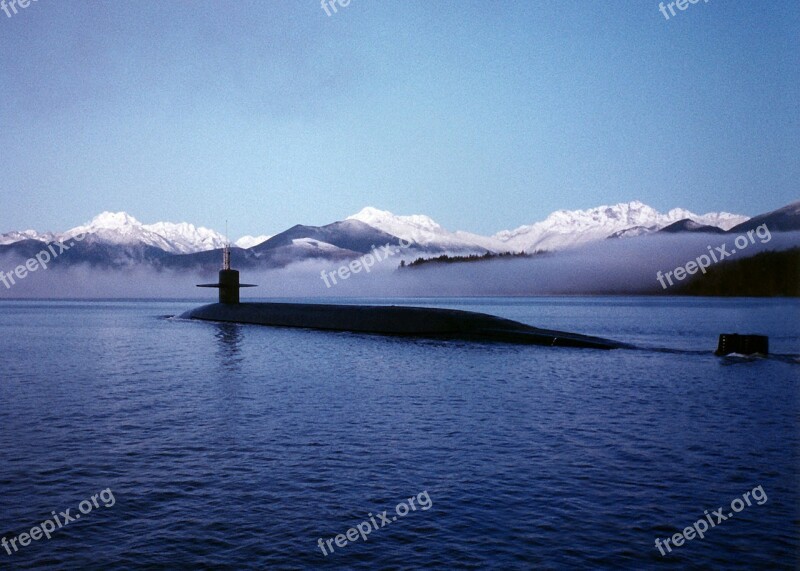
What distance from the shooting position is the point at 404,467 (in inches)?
655

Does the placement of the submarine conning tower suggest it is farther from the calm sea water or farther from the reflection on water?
the calm sea water

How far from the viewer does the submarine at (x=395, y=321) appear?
172 feet

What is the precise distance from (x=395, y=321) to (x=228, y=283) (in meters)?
25.7

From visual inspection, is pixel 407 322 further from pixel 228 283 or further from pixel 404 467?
pixel 404 467

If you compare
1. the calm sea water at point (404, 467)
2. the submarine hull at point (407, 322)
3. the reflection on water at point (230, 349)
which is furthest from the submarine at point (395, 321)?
the calm sea water at point (404, 467)

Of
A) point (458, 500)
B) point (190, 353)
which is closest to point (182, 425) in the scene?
point (458, 500)

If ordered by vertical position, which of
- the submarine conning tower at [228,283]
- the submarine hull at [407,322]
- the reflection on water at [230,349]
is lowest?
the reflection on water at [230,349]

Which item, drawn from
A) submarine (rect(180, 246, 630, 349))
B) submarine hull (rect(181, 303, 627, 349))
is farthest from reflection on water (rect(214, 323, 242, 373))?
submarine hull (rect(181, 303, 627, 349))

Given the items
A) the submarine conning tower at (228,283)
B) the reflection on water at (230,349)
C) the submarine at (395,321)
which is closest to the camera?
the reflection on water at (230,349)

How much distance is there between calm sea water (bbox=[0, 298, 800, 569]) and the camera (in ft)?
38.4

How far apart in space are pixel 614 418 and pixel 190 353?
1310 inches

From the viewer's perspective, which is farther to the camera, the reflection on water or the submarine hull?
the submarine hull

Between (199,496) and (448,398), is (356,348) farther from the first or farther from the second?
(199,496)

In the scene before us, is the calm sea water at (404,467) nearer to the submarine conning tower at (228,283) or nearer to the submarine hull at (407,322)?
the submarine hull at (407,322)
